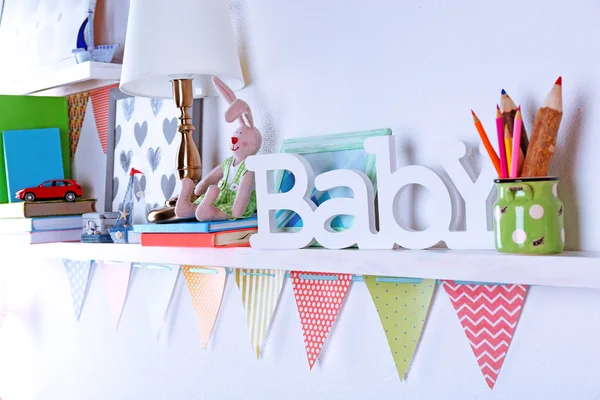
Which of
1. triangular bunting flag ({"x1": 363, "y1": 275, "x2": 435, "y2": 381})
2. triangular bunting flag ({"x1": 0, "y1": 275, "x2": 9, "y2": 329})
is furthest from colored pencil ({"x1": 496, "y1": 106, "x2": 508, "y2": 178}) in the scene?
Result: triangular bunting flag ({"x1": 0, "y1": 275, "x2": 9, "y2": 329})

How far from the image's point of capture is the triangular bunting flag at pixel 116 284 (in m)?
1.65

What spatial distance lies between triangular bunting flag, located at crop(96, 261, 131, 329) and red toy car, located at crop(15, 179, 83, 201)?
0.60 ft

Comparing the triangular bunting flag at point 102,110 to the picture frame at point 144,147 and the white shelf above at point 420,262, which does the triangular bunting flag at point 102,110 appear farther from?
the white shelf above at point 420,262

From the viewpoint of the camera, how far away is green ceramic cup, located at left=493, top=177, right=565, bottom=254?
0.88m

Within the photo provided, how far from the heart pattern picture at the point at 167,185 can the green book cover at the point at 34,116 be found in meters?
0.44

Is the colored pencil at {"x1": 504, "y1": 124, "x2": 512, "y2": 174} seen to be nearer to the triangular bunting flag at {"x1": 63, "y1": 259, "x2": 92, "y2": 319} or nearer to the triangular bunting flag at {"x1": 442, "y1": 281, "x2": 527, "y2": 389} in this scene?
the triangular bunting flag at {"x1": 442, "y1": 281, "x2": 527, "y2": 389}

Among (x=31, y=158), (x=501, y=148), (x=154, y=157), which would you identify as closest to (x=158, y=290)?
(x=154, y=157)

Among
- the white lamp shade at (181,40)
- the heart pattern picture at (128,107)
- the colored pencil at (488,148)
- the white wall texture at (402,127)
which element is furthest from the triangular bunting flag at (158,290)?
the colored pencil at (488,148)

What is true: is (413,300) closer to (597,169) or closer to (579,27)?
(597,169)

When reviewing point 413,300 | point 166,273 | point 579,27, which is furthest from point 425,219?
point 166,273

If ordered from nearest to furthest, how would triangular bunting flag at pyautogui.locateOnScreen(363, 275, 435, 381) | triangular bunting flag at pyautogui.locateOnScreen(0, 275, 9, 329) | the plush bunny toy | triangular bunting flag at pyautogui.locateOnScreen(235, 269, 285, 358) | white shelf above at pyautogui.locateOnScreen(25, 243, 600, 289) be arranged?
white shelf above at pyautogui.locateOnScreen(25, 243, 600, 289), triangular bunting flag at pyautogui.locateOnScreen(363, 275, 435, 381), the plush bunny toy, triangular bunting flag at pyautogui.locateOnScreen(235, 269, 285, 358), triangular bunting flag at pyautogui.locateOnScreen(0, 275, 9, 329)

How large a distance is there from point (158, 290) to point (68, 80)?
501 millimetres

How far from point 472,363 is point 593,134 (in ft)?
1.20

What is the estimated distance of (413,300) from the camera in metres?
1.10
